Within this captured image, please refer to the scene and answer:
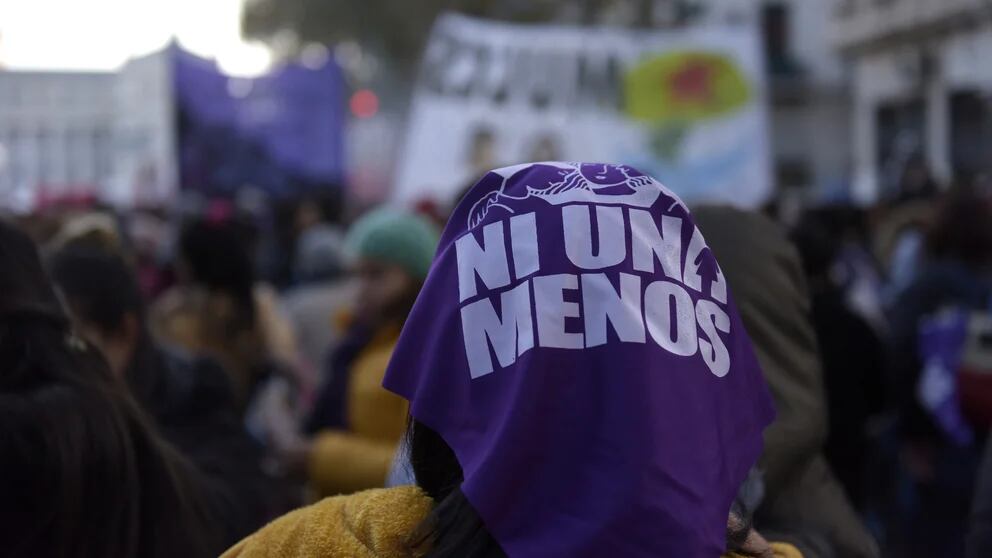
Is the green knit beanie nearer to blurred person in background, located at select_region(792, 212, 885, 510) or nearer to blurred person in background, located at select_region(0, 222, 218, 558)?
blurred person in background, located at select_region(792, 212, 885, 510)

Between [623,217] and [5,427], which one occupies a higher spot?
[623,217]

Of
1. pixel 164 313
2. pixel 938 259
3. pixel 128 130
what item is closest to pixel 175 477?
pixel 164 313

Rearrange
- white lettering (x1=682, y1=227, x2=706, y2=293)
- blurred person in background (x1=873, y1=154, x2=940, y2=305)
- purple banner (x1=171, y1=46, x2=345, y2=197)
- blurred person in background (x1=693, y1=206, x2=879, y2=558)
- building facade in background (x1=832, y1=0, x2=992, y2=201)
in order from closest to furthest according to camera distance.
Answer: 1. white lettering (x1=682, y1=227, x2=706, y2=293)
2. blurred person in background (x1=693, y1=206, x2=879, y2=558)
3. blurred person in background (x1=873, y1=154, x2=940, y2=305)
4. purple banner (x1=171, y1=46, x2=345, y2=197)
5. building facade in background (x1=832, y1=0, x2=992, y2=201)

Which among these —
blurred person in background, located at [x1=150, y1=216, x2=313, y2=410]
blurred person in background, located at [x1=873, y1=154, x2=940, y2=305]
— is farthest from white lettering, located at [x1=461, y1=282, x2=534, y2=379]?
blurred person in background, located at [x1=873, y1=154, x2=940, y2=305]

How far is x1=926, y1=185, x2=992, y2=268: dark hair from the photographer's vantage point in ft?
15.7

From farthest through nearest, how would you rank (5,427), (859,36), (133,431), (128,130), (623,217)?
1. (859,36)
2. (128,130)
3. (133,431)
4. (5,427)
5. (623,217)

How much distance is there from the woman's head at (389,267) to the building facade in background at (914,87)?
14314mm

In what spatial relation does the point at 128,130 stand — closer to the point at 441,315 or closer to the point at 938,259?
the point at 938,259

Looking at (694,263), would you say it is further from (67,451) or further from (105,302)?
(105,302)

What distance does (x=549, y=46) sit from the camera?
952 centimetres

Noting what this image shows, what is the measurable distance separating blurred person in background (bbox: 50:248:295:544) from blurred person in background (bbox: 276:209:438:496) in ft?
1.85

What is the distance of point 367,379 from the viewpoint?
3.50 metres

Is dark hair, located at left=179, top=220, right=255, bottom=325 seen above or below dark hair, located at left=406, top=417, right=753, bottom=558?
below

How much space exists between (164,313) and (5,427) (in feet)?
8.36
